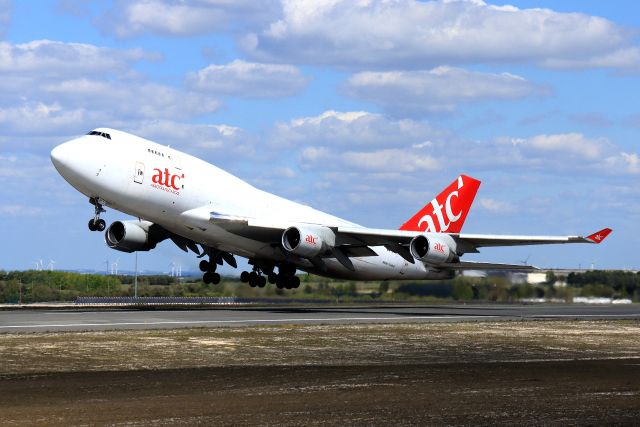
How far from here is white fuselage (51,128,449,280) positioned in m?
42.7

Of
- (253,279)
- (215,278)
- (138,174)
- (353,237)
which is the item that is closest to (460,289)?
(353,237)

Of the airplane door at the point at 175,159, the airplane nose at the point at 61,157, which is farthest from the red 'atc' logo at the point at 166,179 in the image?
the airplane nose at the point at 61,157

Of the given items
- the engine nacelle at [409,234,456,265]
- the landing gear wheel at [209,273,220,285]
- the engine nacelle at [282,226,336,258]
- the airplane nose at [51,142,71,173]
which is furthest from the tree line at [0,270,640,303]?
the airplane nose at [51,142,71,173]

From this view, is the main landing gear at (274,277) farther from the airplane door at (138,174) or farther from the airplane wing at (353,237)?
the airplane door at (138,174)

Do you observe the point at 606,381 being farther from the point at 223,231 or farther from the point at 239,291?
the point at 239,291

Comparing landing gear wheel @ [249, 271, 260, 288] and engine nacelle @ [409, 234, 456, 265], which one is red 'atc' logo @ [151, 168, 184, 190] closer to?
landing gear wheel @ [249, 271, 260, 288]

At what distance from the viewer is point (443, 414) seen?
49.1 ft

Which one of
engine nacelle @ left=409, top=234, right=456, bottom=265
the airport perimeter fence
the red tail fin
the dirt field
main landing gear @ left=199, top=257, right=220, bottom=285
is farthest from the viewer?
the airport perimeter fence

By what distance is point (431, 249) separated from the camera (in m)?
46.4

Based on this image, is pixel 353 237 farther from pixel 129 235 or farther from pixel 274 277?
pixel 129 235

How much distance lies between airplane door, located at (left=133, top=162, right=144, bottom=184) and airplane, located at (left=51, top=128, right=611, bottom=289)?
4 cm

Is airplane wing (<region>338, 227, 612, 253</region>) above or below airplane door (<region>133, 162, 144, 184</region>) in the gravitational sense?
below

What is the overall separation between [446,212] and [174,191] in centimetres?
1928

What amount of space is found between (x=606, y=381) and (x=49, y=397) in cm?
1085
